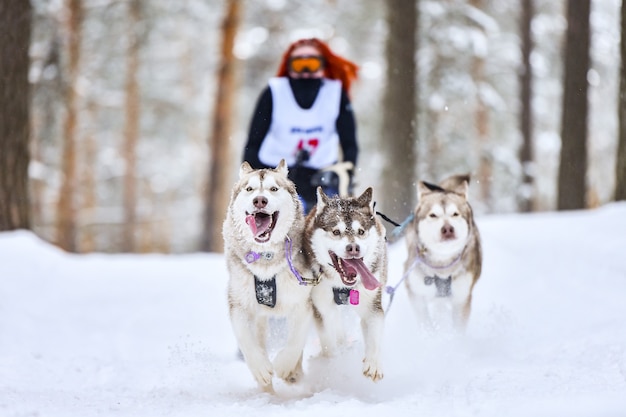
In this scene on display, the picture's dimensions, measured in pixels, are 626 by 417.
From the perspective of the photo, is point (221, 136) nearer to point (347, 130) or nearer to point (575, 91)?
point (575, 91)

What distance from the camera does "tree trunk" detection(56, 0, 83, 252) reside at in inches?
541

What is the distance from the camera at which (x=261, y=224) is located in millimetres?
3268

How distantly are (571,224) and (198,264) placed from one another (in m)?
4.36

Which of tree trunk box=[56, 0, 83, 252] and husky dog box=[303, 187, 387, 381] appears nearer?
husky dog box=[303, 187, 387, 381]

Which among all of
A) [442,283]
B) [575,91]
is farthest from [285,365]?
[575,91]

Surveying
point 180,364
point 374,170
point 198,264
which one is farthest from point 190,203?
point 180,364

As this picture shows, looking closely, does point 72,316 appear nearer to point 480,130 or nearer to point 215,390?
point 215,390

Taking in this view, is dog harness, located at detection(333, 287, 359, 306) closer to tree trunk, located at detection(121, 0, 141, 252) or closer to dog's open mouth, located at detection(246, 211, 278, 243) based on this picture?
dog's open mouth, located at detection(246, 211, 278, 243)

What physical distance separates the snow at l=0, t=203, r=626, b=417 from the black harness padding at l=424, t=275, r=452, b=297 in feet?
1.03

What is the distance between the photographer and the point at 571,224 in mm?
6637

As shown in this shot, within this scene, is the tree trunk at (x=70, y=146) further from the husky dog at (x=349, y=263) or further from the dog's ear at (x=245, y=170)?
the husky dog at (x=349, y=263)

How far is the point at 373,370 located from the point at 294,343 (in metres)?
0.50

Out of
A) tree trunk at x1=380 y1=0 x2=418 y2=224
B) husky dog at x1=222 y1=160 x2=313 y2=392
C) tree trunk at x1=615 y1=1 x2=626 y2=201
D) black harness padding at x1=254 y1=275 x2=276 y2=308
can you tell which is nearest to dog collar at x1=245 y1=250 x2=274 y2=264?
husky dog at x1=222 y1=160 x2=313 y2=392

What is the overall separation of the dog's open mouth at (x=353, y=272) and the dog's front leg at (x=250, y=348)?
582 mm
